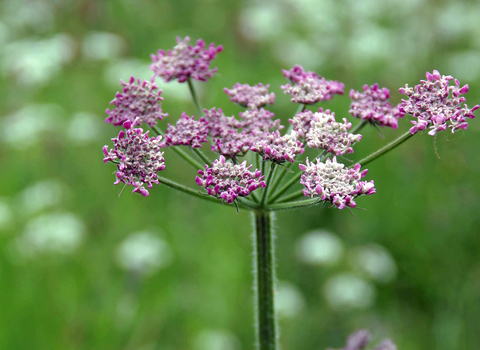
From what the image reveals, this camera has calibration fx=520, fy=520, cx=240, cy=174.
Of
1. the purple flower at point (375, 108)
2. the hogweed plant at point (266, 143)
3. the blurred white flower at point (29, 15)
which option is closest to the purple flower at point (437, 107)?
the hogweed plant at point (266, 143)

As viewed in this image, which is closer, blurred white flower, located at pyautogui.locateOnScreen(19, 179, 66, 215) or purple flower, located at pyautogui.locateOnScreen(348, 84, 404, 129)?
purple flower, located at pyautogui.locateOnScreen(348, 84, 404, 129)

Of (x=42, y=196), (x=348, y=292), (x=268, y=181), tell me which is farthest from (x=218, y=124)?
(x=42, y=196)

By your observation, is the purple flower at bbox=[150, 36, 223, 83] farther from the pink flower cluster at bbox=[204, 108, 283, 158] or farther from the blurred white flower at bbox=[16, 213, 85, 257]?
the blurred white flower at bbox=[16, 213, 85, 257]

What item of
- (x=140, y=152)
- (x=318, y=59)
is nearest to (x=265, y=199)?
→ (x=140, y=152)

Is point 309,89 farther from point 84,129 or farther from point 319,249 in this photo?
point 84,129

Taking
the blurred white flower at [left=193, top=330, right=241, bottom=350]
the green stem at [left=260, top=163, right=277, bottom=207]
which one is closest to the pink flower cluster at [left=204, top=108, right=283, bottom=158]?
the green stem at [left=260, top=163, right=277, bottom=207]

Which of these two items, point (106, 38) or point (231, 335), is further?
point (106, 38)

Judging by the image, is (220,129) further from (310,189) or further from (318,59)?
(318,59)
